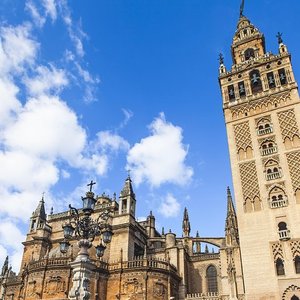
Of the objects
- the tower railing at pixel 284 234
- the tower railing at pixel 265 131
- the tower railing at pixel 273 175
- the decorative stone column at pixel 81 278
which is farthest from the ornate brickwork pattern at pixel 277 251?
the decorative stone column at pixel 81 278

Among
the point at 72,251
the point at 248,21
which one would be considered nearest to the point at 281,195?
the point at 72,251

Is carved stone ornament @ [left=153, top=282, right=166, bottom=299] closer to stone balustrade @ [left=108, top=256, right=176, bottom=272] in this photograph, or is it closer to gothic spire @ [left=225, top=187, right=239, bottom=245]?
stone balustrade @ [left=108, top=256, right=176, bottom=272]

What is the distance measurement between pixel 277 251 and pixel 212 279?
40.8 feet

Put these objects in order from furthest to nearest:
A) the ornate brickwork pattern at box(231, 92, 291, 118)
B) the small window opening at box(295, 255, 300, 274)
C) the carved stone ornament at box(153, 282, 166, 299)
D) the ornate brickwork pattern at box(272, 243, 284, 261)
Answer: the ornate brickwork pattern at box(231, 92, 291, 118) → the carved stone ornament at box(153, 282, 166, 299) → the ornate brickwork pattern at box(272, 243, 284, 261) → the small window opening at box(295, 255, 300, 274)

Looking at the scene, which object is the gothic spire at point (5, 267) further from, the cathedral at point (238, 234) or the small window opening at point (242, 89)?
the small window opening at point (242, 89)

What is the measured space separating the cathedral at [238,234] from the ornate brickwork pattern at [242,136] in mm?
93

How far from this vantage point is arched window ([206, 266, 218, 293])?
35531 mm

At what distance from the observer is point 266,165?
2923 centimetres

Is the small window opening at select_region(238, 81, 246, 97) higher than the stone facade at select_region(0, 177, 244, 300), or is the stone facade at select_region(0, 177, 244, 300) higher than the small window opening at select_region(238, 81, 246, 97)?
the small window opening at select_region(238, 81, 246, 97)

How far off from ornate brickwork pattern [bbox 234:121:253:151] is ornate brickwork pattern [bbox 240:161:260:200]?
1.90m

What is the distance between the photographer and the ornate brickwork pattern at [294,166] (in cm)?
2747

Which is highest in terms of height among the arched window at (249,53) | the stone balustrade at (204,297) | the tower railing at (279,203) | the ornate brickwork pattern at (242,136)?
the arched window at (249,53)

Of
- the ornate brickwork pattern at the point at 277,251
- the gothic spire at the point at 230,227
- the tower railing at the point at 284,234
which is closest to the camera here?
the ornate brickwork pattern at the point at 277,251

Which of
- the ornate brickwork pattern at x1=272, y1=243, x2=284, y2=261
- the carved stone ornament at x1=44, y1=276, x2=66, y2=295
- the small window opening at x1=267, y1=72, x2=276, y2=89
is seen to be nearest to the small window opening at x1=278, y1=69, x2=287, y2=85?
the small window opening at x1=267, y1=72, x2=276, y2=89
